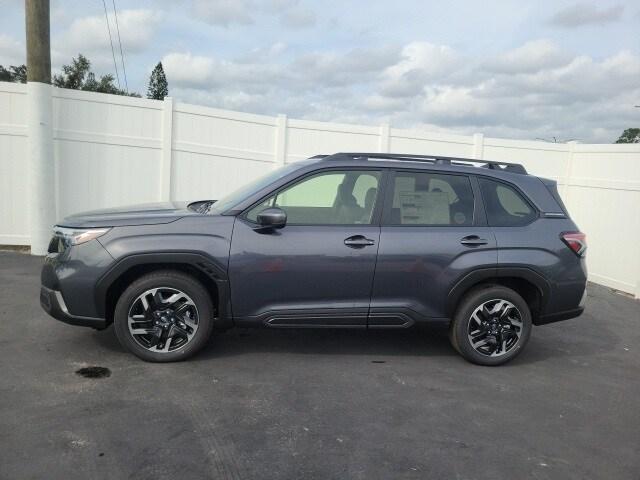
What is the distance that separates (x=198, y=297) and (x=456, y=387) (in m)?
2.19

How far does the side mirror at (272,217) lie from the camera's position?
443cm

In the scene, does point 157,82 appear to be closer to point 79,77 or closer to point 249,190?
point 79,77

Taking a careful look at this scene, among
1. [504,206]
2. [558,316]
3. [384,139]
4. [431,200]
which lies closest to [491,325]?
[558,316]

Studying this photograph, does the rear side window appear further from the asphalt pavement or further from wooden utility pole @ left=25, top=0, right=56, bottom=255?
wooden utility pole @ left=25, top=0, right=56, bottom=255

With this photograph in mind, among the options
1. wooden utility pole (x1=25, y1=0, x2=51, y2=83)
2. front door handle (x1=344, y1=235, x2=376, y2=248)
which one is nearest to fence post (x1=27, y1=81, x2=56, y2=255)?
wooden utility pole (x1=25, y1=0, x2=51, y2=83)

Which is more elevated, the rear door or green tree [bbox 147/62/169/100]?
green tree [bbox 147/62/169/100]

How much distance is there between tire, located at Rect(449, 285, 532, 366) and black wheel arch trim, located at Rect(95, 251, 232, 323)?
6.66ft

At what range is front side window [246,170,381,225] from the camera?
187 inches

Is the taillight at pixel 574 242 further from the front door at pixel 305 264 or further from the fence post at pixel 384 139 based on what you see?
the fence post at pixel 384 139

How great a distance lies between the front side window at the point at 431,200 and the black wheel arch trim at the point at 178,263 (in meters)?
1.53

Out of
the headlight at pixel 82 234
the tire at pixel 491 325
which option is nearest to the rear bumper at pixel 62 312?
the headlight at pixel 82 234

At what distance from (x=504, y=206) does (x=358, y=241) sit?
1444 millimetres

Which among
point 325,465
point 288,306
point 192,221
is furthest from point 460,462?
point 192,221

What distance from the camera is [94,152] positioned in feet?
29.6
